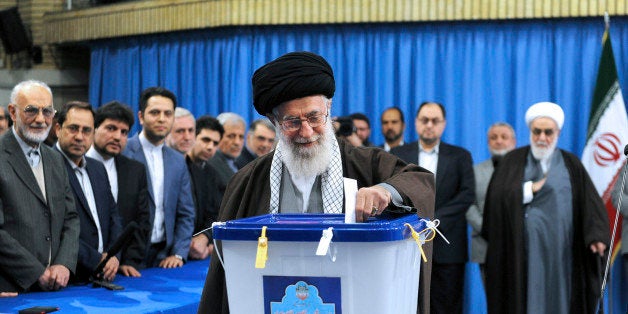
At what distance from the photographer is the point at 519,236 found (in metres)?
5.60

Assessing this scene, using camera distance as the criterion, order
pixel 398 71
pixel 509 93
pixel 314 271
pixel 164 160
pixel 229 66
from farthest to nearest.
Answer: pixel 229 66 → pixel 398 71 → pixel 509 93 → pixel 164 160 → pixel 314 271

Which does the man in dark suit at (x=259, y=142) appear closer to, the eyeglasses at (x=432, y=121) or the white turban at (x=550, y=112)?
the eyeglasses at (x=432, y=121)

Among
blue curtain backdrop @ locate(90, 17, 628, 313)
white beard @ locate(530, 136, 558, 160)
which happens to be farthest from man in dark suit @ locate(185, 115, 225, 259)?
blue curtain backdrop @ locate(90, 17, 628, 313)

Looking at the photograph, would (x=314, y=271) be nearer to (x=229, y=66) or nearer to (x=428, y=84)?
(x=428, y=84)

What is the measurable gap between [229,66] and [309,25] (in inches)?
40.2

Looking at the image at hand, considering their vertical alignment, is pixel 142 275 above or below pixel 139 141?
below

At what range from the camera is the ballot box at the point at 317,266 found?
1880 millimetres

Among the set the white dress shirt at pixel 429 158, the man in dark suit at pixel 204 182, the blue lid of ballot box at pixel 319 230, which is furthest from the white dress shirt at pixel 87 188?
the white dress shirt at pixel 429 158

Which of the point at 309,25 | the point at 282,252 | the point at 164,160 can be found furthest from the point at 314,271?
the point at 309,25

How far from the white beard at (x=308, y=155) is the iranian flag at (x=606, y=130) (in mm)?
4592

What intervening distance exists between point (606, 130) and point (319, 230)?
541cm

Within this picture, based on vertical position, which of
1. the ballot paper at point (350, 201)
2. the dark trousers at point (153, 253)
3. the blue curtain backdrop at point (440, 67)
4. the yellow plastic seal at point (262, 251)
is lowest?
the dark trousers at point (153, 253)

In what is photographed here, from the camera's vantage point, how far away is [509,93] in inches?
304

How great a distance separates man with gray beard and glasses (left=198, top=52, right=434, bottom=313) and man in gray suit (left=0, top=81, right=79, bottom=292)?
1.41 metres
